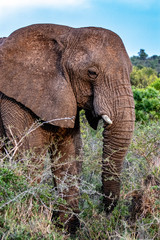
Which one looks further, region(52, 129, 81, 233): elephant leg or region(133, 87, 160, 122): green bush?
region(133, 87, 160, 122): green bush

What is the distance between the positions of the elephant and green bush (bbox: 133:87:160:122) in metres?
5.92

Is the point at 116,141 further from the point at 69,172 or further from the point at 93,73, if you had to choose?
the point at 69,172

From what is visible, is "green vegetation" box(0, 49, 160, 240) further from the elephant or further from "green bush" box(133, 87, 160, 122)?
"green bush" box(133, 87, 160, 122)

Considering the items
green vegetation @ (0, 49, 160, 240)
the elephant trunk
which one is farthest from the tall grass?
the elephant trunk

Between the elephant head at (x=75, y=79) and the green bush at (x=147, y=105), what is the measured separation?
19.4 ft

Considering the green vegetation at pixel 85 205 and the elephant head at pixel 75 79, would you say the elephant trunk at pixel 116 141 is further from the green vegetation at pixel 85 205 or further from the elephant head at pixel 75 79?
the green vegetation at pixel 85 205

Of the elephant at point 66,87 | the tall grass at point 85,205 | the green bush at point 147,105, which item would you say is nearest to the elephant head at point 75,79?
the elephant at point 66,87

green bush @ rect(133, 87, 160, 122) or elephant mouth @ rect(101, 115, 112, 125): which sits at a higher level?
elephant mouth @ rect(101, 115, 112, 125)

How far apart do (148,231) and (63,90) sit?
5.57 feet

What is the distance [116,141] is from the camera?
4336mm

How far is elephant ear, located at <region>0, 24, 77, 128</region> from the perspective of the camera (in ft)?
14.7

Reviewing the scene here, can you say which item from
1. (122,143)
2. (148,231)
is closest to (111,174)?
(122,143)

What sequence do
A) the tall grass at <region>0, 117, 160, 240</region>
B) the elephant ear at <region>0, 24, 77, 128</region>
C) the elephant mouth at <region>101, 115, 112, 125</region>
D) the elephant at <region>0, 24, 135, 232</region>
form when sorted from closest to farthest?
the tall grass at <region>0, 117, 160, 240</region> < the elephant mouth at <region>101, 115, 112, 125</region> < the elephant at <region>0, 24, 135, 232</region> < the elephant ear at <region>0, 24, 77, 128</region>

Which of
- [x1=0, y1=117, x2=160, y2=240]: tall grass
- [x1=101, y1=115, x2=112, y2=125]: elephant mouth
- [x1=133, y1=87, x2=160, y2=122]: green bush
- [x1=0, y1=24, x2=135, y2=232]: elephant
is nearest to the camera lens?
[x1=0, y1=117, x2=160, y2=240]: tall grass
